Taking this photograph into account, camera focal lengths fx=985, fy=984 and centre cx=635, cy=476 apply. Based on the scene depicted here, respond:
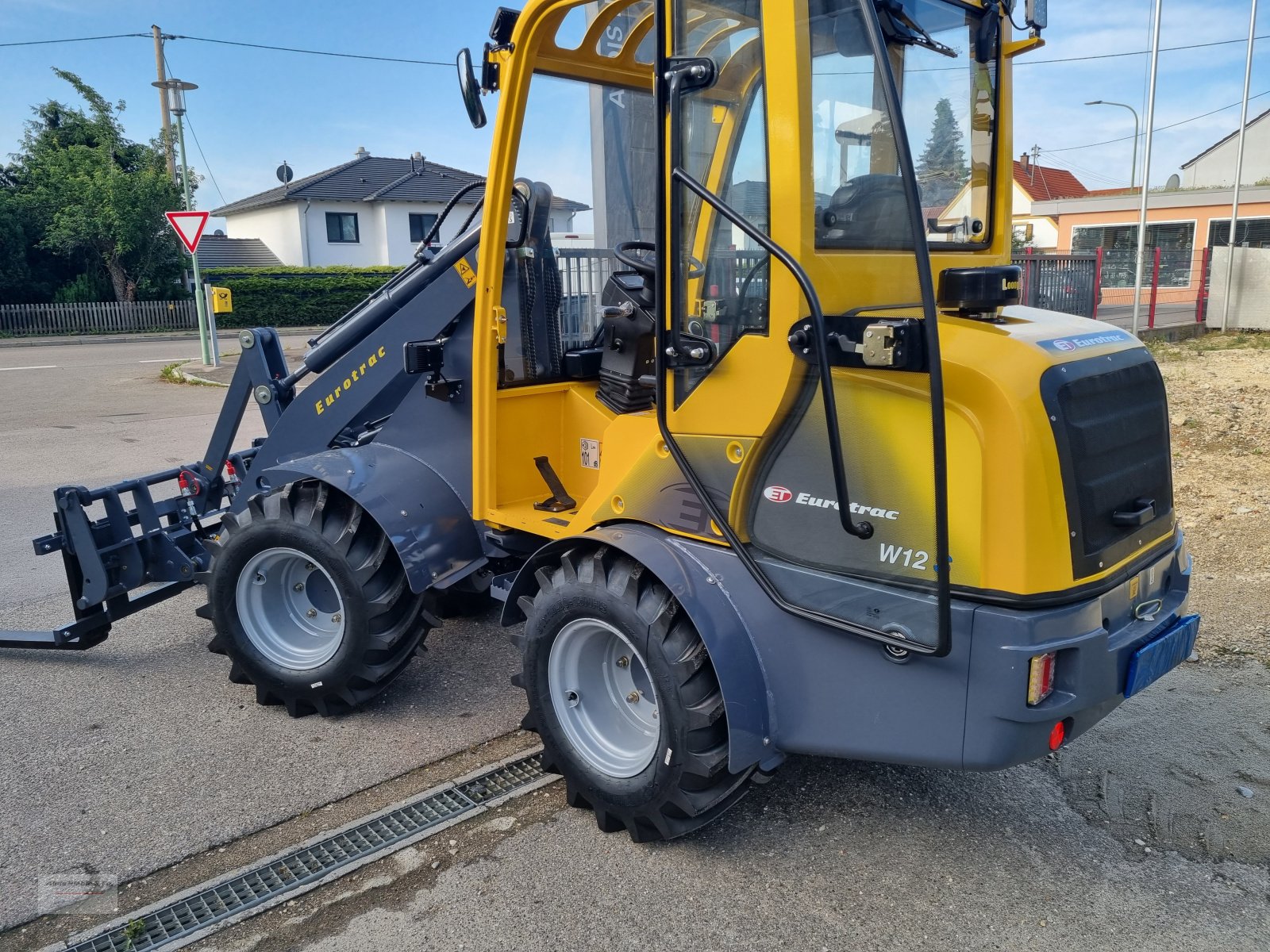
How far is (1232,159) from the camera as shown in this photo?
4506cm

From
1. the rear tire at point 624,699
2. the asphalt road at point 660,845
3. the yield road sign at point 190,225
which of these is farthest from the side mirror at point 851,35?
the yield road sign at point 190,225

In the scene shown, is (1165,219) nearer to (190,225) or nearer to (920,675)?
(190,225)

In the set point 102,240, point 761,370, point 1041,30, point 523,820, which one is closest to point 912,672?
point 761,370

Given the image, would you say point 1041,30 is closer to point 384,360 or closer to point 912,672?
point 912,672

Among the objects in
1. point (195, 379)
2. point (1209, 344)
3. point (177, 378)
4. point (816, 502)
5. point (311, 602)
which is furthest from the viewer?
point (1209, 344)

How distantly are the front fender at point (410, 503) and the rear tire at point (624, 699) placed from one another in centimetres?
59

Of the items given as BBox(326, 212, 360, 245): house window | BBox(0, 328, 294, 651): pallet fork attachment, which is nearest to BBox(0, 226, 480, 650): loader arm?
BBox(0, 328, 294, 651): pallet fork attachment

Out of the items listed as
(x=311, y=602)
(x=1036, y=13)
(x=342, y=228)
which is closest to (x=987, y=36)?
(x=1036, y=13)

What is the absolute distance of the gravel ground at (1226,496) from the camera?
193 inches

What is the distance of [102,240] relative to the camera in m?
28.8

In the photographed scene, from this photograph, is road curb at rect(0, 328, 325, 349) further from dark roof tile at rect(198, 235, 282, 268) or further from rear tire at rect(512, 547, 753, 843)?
rear tire at rect(512, 547, 753, 843)

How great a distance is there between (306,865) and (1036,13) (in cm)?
355

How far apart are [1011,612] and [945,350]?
0.68 metres

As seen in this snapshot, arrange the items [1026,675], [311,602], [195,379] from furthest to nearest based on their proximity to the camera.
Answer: [195,379]
[311,602]
[1026,675]
